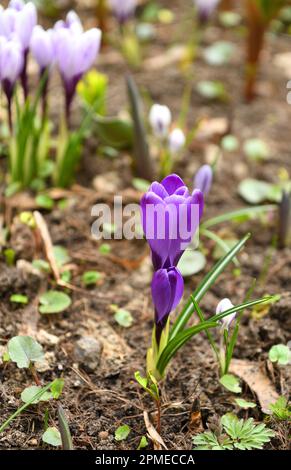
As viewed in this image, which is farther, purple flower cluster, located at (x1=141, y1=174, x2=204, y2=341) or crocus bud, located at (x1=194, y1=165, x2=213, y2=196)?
crocus bud, located at (x1=194, y1=165, x2=213, y2=196)

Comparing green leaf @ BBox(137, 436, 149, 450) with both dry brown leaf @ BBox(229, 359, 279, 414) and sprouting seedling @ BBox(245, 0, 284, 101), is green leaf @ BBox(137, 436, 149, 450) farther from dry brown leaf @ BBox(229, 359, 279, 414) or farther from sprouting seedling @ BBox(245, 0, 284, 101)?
sprouting seedling @ BBox(245, 0, 284, 101)

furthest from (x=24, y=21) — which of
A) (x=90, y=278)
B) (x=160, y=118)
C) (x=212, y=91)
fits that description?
(x=212, y=91)

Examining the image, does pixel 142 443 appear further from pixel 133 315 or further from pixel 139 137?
pixel 139 137

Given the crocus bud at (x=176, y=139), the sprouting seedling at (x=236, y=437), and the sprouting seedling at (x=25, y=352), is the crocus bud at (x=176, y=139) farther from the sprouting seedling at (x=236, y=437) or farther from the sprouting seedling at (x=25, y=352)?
the sprouting seedling at (x=236, y=437)

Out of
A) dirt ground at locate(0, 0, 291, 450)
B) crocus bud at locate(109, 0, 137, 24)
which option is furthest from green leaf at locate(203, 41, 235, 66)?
crocus bud at locate(109, 0, 137, 24)

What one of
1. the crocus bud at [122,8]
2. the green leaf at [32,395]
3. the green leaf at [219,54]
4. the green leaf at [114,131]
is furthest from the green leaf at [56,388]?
the green leaf at [219,54]
